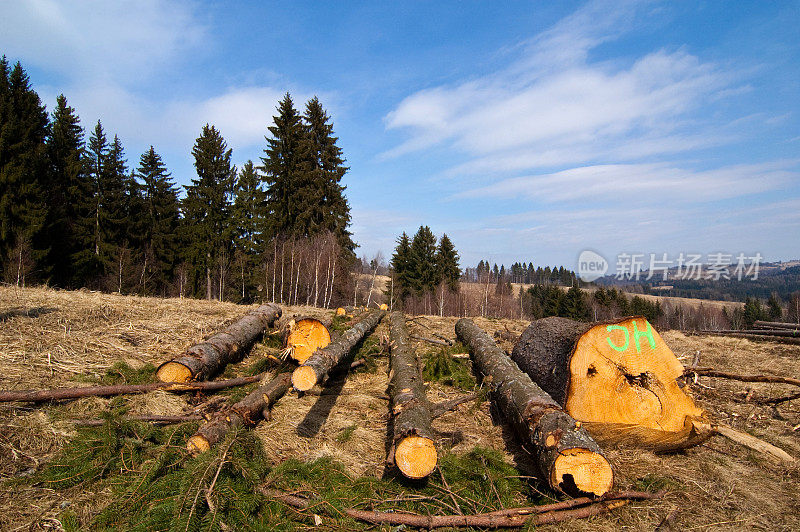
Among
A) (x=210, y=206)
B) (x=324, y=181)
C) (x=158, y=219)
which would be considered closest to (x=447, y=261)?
(x=324, y=181)

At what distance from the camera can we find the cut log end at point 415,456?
131 inches

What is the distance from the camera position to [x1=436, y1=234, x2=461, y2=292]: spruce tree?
3716cm

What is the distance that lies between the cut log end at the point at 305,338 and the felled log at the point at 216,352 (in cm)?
106

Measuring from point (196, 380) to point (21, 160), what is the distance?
23.6 meters

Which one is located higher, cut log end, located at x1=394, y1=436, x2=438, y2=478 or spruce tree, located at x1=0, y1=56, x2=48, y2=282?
spruce tree, located at x1=0, y1=56, x2=48, y2=282

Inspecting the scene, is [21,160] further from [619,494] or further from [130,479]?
[619,494]

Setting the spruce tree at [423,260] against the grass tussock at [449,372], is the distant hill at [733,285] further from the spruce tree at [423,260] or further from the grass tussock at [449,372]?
the grass tussock at [449,372]

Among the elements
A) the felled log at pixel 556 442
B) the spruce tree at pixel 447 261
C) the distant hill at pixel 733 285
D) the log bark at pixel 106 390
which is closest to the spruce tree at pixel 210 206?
the spruce tree at pixel 447 261

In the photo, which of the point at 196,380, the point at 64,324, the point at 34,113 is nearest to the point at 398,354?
the point at 196,380

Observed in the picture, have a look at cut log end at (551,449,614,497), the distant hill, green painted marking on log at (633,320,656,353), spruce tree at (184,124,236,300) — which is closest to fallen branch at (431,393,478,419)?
cut log end at (551,449,614,497)

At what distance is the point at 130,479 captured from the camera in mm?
3062

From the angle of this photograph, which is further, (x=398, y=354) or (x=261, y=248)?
(x=261, y=248)

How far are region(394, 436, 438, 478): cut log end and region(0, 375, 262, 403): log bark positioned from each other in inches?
139

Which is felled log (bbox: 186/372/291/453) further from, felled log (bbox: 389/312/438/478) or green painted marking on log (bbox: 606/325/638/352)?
green painted marking on log (bbox: 606/325/638/352)
